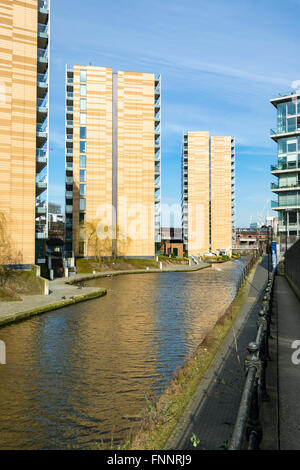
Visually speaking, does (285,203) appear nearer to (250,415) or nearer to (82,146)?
(82,146)

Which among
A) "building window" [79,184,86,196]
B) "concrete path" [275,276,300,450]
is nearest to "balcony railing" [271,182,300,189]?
"building window" [79,184,86,196]

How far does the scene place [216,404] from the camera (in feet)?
26.6

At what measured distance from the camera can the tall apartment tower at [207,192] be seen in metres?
128

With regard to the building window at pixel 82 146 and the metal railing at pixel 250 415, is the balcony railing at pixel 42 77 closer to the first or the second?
the building window at pixel 82 146

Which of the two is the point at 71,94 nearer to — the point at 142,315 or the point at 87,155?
the point at 87,155

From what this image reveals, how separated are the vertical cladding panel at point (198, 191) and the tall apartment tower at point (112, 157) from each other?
53.2m

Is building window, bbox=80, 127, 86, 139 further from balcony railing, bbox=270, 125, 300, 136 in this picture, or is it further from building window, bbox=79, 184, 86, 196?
balcony railing, bbox=270, 125, 300, 136

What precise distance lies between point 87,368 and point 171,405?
5.48 m

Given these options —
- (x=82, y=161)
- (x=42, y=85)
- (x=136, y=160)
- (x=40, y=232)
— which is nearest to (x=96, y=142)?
(x=82, y=161)

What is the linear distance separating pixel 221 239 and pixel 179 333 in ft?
379

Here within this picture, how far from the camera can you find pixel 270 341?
1296 cm

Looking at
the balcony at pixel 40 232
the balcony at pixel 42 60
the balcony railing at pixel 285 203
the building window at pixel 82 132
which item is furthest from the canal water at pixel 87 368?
the building window at pixel 82 132
